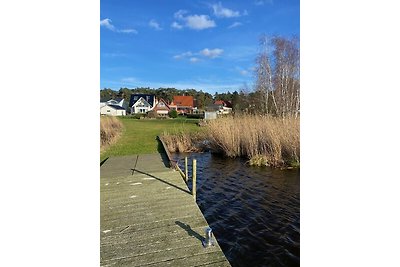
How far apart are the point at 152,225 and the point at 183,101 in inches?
1653

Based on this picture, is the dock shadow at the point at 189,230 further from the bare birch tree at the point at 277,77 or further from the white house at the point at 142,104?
the white house at the point at 142,104

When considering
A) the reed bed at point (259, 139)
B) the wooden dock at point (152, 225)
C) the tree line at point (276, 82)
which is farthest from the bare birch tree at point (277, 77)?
the wooden dock at point (152, 225)

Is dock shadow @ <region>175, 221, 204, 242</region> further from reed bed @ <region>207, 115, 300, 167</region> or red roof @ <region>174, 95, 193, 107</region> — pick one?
red roof @ <region>174, 95, 193, 107</region>

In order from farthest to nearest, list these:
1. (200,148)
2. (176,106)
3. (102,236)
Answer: (176,106), (200,148), (102,236)

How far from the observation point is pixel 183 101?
44.5 metres

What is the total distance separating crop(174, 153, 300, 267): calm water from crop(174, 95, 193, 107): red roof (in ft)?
120

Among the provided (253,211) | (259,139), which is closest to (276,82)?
(259,139)

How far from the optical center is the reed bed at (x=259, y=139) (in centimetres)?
787
